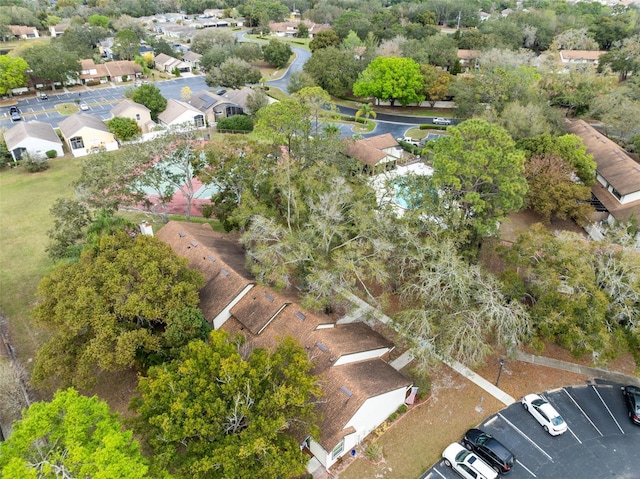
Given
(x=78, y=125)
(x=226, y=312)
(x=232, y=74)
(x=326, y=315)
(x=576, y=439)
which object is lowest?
(x=576, y=439)

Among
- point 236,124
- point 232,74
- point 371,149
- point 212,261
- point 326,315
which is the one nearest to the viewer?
point 326,315

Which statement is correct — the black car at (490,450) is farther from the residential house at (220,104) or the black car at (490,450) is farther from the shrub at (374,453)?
the residential house at (220,104)

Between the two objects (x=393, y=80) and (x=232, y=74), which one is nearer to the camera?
(x=393, y=80)

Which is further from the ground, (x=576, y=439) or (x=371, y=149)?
(x=371, y=149)

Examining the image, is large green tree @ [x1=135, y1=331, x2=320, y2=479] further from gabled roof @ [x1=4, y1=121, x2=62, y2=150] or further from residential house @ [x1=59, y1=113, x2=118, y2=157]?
gabled roof @ [x1=4, y1=121, x2=62, y2=150]

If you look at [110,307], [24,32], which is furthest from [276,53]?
[24,32]

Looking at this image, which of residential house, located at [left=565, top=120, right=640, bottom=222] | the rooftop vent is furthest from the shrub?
residential house, located at [left=565, top=120, right=640, bottom=222]

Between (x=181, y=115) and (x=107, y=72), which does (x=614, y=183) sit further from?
(x=107, y=72)

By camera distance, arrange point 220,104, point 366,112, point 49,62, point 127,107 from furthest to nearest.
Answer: point 49,62
point 220,104
point 366,112
point 127,107
